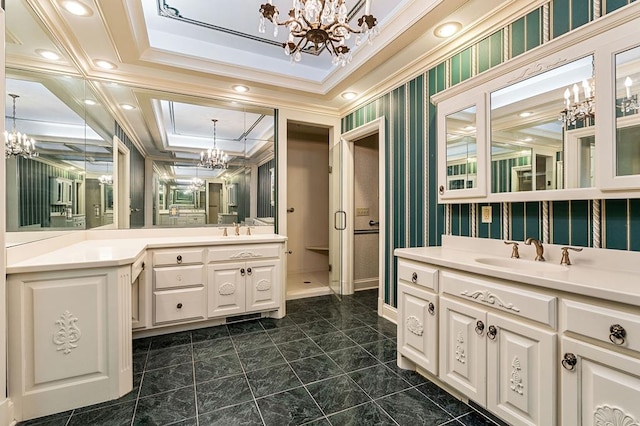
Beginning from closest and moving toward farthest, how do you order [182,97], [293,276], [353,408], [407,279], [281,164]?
[353,408], [407,279], [182,97], [281,164], [293,276]

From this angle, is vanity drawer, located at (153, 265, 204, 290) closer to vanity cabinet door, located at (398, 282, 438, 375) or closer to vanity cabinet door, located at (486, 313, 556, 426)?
vanity cabinet door, located at (398, 282, 438, 375)

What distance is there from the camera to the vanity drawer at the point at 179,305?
2650mm

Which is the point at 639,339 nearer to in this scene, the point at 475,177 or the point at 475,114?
the point at 475,177

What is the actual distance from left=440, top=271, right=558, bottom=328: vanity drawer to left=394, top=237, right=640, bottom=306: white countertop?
2.0 inches

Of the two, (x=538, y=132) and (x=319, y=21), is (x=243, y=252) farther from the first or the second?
(x=538, y=132)

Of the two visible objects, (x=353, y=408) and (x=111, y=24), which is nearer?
(x=353, y=408)

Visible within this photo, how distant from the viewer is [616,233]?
150 centimetres

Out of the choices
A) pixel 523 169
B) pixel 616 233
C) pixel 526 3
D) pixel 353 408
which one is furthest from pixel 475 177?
pixel 353 408

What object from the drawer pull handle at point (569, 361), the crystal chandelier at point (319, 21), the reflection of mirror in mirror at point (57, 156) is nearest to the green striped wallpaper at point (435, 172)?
the drawer pull handle at point (569, 361)

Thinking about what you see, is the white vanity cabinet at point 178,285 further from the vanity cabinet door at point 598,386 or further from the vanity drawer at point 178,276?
the vanity cabinet door at point 598,386

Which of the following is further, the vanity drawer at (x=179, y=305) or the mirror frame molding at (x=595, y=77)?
the vanity drawer at (x=179, y=305)

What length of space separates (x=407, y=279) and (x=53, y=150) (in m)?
2.70

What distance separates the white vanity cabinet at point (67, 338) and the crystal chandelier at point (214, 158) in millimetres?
1776

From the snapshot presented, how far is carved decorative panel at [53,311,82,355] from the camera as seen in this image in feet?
5.62
